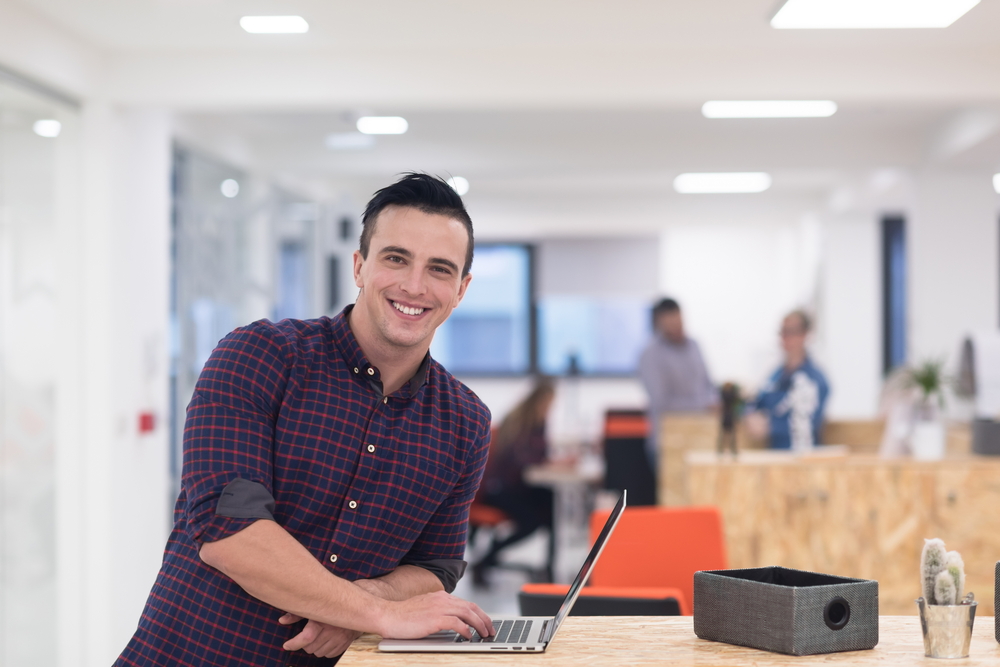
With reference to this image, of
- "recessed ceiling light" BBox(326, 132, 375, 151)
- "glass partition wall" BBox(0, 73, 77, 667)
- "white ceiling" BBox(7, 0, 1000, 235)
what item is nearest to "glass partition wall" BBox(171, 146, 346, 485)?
"white ceiling" BBox(7, 0, 1000, 235)

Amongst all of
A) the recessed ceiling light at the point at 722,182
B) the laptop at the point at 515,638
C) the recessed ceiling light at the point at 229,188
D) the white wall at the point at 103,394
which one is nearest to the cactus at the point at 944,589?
the laptop at the point at 515,638

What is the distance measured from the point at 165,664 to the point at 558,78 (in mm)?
3512

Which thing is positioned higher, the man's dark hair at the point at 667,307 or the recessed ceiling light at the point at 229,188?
the recessed ceiling light at the point at 229,188

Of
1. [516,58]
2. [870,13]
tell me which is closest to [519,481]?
[516,58]

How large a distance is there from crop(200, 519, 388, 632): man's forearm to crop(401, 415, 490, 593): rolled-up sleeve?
0.27 metres

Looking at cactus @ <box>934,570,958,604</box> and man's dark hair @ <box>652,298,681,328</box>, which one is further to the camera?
man's dark hair @ <box>652,298,681,328</box>

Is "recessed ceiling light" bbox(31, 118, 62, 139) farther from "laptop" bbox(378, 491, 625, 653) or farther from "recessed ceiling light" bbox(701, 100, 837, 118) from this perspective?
"laptop" bbox(378, 491, 625, 653)

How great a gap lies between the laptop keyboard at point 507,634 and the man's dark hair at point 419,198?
0.73 m

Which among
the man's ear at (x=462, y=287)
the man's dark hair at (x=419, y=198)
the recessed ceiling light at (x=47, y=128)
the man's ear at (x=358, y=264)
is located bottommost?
the man's ear at (x=462, y=287)

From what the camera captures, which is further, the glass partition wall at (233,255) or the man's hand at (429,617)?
the glass partition wall at (233,255)

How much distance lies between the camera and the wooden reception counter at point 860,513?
486 cm

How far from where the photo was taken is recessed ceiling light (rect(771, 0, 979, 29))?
3975 mm

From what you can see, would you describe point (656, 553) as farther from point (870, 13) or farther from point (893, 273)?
point (893, 273)

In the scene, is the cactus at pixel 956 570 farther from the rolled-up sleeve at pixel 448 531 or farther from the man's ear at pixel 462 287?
the man's ear at pixel 462 287
